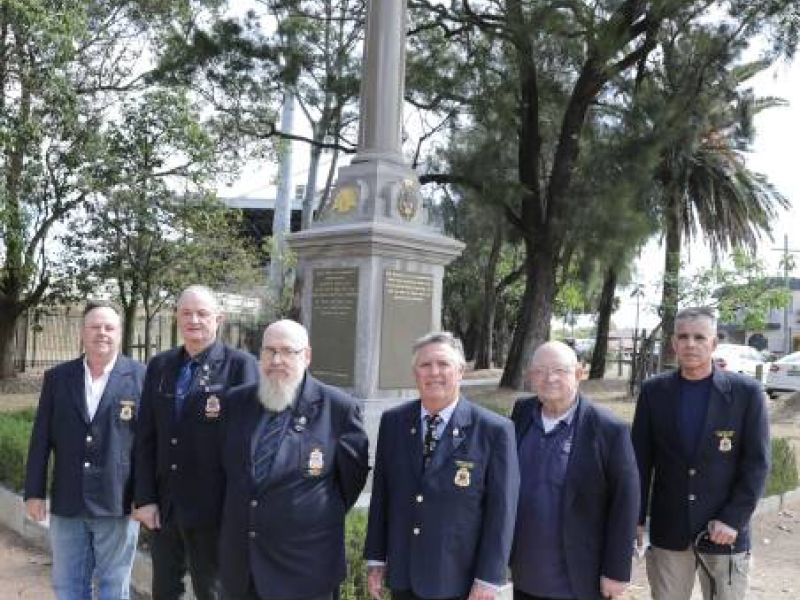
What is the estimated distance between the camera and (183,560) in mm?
4242

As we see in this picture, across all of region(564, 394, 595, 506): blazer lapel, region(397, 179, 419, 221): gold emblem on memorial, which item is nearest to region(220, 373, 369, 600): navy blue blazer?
region(564, 394, 595, 506): blazer lapel

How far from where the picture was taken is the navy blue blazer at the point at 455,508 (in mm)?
3191

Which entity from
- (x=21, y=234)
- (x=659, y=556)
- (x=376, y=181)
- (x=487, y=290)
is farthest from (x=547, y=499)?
(x=487, y=290)

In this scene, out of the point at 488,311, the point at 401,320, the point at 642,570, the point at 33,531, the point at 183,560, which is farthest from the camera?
the point at 488,311

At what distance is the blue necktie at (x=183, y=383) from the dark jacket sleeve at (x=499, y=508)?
5.35 ft

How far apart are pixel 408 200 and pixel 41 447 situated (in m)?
4.62

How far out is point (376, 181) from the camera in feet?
26.9

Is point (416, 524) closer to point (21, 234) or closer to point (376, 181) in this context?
point (376, 181)

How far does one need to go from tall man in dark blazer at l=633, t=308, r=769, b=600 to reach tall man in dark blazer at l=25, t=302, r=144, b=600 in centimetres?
264

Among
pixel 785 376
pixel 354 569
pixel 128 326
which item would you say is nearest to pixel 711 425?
pixel 354 569

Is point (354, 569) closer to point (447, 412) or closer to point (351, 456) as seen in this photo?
point (351, 456)

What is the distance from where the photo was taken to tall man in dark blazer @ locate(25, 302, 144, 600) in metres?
4.33

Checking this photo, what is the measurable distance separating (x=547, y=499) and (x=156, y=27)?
16.9 meters

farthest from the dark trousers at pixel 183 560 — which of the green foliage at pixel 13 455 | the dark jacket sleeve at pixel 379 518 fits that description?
the green foliage at pixel 13 455
